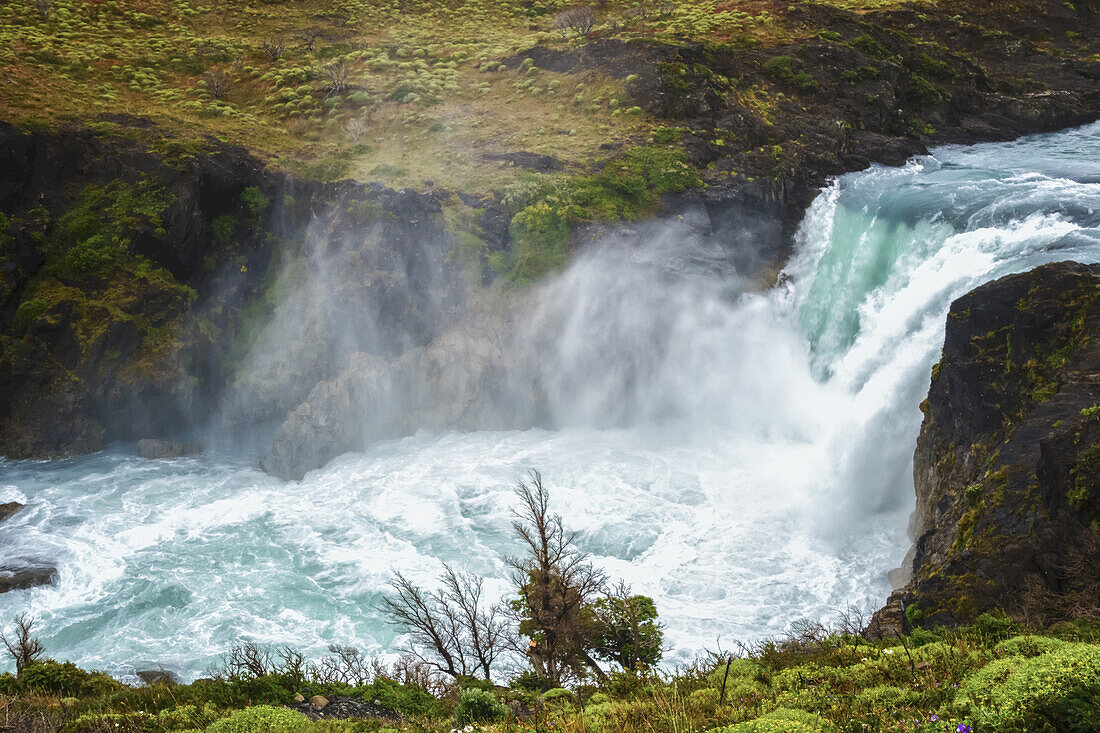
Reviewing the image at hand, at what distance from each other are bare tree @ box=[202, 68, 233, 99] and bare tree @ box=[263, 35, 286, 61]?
5196 mm

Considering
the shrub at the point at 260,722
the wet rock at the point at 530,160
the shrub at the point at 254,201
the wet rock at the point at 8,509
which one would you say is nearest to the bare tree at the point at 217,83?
the shrub at the point at 254,201

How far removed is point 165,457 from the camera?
116ft

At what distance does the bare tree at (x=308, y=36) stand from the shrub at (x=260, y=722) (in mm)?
56175

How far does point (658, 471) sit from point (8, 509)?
2661 cm

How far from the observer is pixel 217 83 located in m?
48.5

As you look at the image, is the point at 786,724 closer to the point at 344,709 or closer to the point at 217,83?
the point at 344,709

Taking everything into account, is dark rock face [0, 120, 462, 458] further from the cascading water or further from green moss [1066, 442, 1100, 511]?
green moss [1066, 442, 1100, 511]

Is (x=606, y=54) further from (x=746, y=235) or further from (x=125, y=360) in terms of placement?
(x=125, y=360)

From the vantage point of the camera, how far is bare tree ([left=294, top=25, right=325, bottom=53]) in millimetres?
57188

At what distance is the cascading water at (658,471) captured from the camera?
24.4 meters

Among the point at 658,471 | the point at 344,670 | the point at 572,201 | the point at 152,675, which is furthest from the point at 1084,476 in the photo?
the point at 572,201

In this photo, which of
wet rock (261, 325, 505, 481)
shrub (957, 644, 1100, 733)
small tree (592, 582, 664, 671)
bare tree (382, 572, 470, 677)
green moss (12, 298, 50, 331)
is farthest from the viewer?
wet rock (261, 325, 505, 481)

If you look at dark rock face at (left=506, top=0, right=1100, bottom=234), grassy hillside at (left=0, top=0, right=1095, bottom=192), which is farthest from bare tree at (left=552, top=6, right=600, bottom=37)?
dark rock face at (left=506, top=0, right=1100, bottom=234)

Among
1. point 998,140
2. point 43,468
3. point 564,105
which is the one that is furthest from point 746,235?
point 43,468
